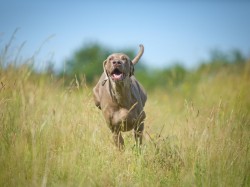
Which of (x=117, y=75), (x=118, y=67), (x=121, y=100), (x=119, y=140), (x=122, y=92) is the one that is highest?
(x=118, y=67)

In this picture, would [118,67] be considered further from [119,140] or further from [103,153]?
[103,153]

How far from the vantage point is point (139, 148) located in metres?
6.58

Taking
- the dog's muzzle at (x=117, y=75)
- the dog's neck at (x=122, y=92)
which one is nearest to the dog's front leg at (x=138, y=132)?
the dog's neck at (x=122, y=92)

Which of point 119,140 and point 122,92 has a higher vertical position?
point 122,92

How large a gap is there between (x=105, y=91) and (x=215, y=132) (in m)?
1.90

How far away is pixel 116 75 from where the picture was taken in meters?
6.88

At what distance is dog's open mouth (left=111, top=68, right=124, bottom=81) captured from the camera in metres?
6.84

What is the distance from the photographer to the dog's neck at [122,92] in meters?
7.04

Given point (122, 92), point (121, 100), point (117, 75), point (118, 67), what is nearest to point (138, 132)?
point (121, 100)

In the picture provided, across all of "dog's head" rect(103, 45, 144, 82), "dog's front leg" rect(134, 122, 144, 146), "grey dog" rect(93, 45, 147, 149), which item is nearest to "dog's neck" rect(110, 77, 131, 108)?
"grey dog" rect(93, 45, 147, 149)

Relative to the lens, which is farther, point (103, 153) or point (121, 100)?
point (121, 100)

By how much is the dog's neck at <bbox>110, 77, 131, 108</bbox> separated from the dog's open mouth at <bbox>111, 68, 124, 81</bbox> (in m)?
0.15

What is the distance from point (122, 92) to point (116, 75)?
33cm

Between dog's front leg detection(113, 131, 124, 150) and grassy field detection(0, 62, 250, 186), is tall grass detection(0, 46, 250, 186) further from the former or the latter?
dog's front leg detection(113, 131, 124, 150)
